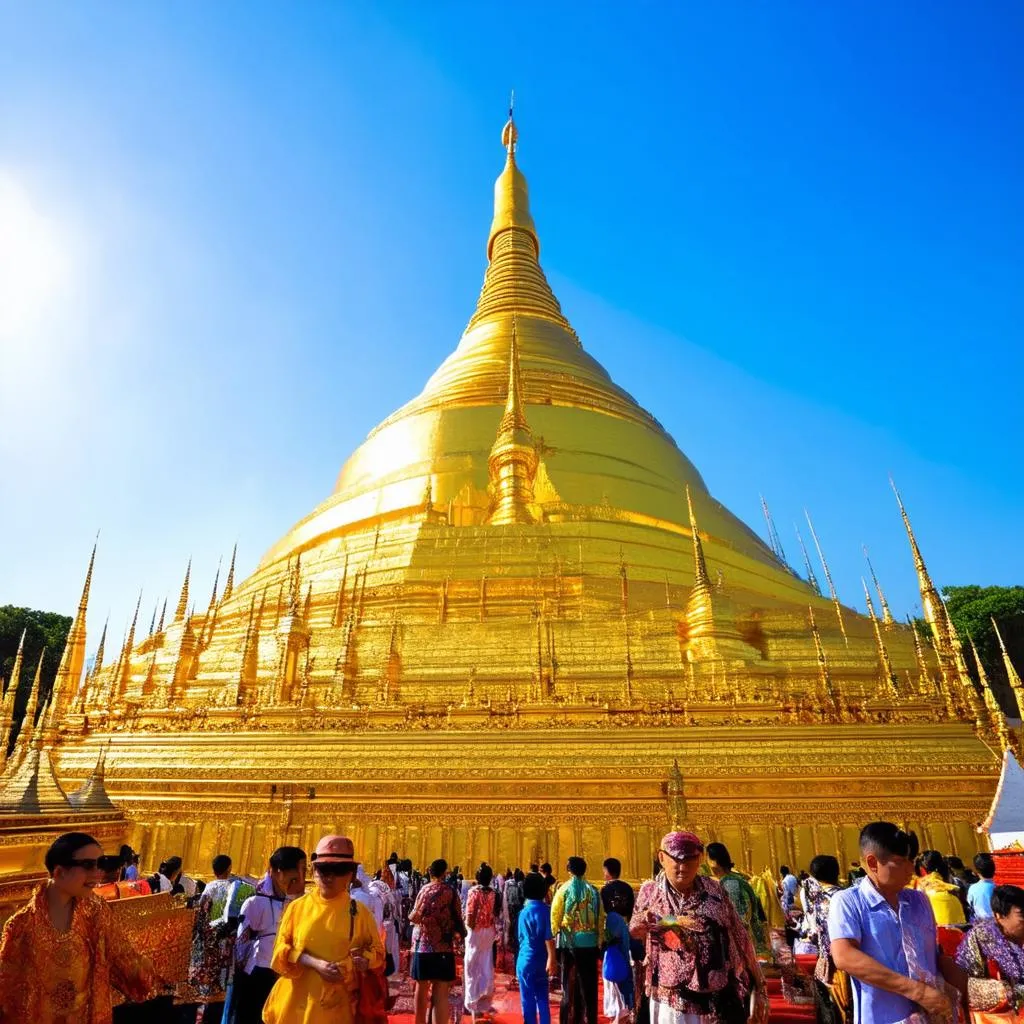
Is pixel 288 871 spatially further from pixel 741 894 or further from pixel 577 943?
pixel 741 894

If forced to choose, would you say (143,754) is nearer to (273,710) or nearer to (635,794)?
(273,710)

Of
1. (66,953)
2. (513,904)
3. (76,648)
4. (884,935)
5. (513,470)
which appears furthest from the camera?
(513,470)

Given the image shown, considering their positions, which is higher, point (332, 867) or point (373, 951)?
point (332, 867)

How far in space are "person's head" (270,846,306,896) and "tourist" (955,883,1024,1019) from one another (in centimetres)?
301

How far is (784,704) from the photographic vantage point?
10609mm

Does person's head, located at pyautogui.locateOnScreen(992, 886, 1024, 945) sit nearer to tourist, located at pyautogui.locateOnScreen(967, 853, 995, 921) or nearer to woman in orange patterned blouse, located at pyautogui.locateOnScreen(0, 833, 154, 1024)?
tourist, located at pyautogui.locateOnScreen(967, 853, 995, 921)

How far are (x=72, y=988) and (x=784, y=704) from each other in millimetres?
9834

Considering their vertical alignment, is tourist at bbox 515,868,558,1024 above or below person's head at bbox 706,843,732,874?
below

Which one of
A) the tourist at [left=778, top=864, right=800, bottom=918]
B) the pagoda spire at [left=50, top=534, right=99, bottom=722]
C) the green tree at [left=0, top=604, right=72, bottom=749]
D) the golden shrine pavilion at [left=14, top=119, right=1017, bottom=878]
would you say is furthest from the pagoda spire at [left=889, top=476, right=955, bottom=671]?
the green tree at [left=0, top=604, right=72, bottom=749]

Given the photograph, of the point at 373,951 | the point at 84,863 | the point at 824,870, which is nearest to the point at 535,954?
the point at 824,870

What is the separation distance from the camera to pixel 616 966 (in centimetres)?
454

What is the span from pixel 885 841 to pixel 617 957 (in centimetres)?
273

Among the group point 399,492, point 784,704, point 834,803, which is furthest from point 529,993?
point 399,492

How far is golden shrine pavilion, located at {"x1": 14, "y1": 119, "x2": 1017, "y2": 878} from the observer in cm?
949
